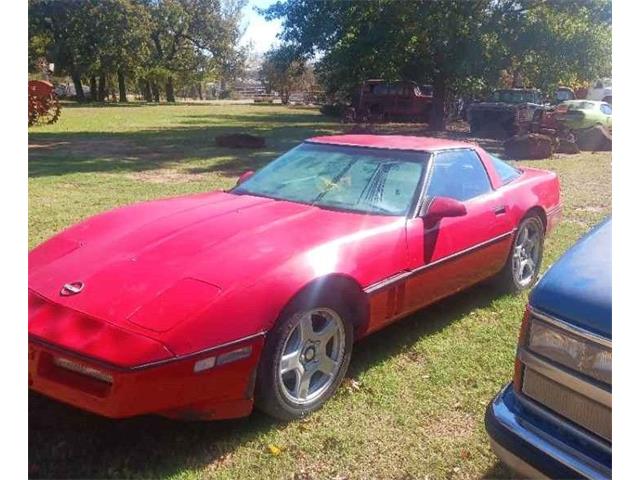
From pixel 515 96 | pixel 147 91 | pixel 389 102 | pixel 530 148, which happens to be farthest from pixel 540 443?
pixel 147 91

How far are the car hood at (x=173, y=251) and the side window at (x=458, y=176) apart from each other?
60 cm

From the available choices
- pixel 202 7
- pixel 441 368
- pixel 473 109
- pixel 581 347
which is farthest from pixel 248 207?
pixel 202 7

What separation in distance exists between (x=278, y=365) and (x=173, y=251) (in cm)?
76

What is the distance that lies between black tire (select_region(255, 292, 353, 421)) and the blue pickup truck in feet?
2.98

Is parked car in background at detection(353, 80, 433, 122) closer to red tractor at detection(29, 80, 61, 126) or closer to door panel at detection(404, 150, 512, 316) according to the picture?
red tractor at detection(29, 80, 61, 126)

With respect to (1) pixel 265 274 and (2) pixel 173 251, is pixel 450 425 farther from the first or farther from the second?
(2) pixel 173 251

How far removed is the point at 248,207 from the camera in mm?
3502

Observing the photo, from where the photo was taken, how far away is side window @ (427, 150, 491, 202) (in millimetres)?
3802

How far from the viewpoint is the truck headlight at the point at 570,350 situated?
1854 millimetres

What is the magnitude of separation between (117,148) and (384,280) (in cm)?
1246

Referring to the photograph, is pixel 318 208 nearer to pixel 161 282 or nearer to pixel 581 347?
pixel 161 282

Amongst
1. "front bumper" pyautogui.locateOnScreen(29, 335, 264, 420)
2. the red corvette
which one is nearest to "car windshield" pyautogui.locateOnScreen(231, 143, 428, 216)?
the red corvette

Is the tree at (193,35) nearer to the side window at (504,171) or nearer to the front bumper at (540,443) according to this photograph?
the side window at (504,171)

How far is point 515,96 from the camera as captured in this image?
20484mm
